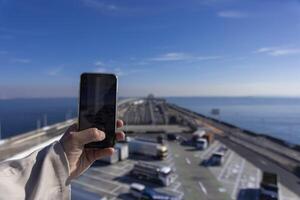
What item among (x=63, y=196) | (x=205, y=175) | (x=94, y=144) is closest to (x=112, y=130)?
(x=94, y=144)

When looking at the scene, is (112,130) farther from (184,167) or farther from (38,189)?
(184,167)

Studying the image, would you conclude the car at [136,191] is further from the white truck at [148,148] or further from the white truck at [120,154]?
the white truck at [148,148]

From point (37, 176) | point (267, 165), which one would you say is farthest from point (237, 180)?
point (37, 176)

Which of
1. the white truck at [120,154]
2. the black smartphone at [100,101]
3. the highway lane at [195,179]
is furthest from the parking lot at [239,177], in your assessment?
the black smartphone at [100,101]

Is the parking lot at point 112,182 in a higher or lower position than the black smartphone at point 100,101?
lower

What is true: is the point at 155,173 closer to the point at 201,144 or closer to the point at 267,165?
the point at 267,165

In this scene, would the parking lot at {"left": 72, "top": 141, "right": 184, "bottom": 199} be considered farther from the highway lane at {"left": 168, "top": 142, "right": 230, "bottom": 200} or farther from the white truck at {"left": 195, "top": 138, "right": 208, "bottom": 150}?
the white truck at {"left": 195, "top": 138, "right": 208, "bottom": 150}
